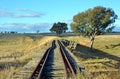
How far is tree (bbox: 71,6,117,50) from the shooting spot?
76.4 metres

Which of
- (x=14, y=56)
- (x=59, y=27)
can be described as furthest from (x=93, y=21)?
(x=59, y=27)

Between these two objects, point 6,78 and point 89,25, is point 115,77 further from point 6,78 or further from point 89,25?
point 89,25

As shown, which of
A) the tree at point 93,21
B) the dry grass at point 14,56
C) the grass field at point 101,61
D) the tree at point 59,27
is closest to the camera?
the grass field at point 101,61

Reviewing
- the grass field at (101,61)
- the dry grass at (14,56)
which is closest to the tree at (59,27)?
the grass field at (101,61)

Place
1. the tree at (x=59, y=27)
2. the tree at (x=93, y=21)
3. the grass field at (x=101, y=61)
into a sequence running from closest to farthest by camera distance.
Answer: the grass field at (x=101, y=61) → the tree at (x=93, y=21) → the tree at (x=59, y=27)

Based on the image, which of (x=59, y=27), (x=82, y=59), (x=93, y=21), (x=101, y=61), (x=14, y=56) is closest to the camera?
(x=82, y=59)

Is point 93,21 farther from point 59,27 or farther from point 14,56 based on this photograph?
point 59,27

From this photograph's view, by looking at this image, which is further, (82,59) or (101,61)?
(101,61)

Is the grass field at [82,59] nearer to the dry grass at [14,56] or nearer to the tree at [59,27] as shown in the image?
the dry grass at [14,56]

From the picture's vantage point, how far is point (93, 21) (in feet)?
250

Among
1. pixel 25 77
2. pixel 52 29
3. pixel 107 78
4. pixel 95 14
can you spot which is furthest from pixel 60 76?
pixel 52 29

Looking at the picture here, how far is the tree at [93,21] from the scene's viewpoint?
7638 centimetres

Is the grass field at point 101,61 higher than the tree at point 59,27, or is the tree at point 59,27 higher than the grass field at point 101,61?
the tree at point 59,27

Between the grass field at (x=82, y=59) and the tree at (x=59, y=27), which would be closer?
the grass field at (x=82, y=59)
